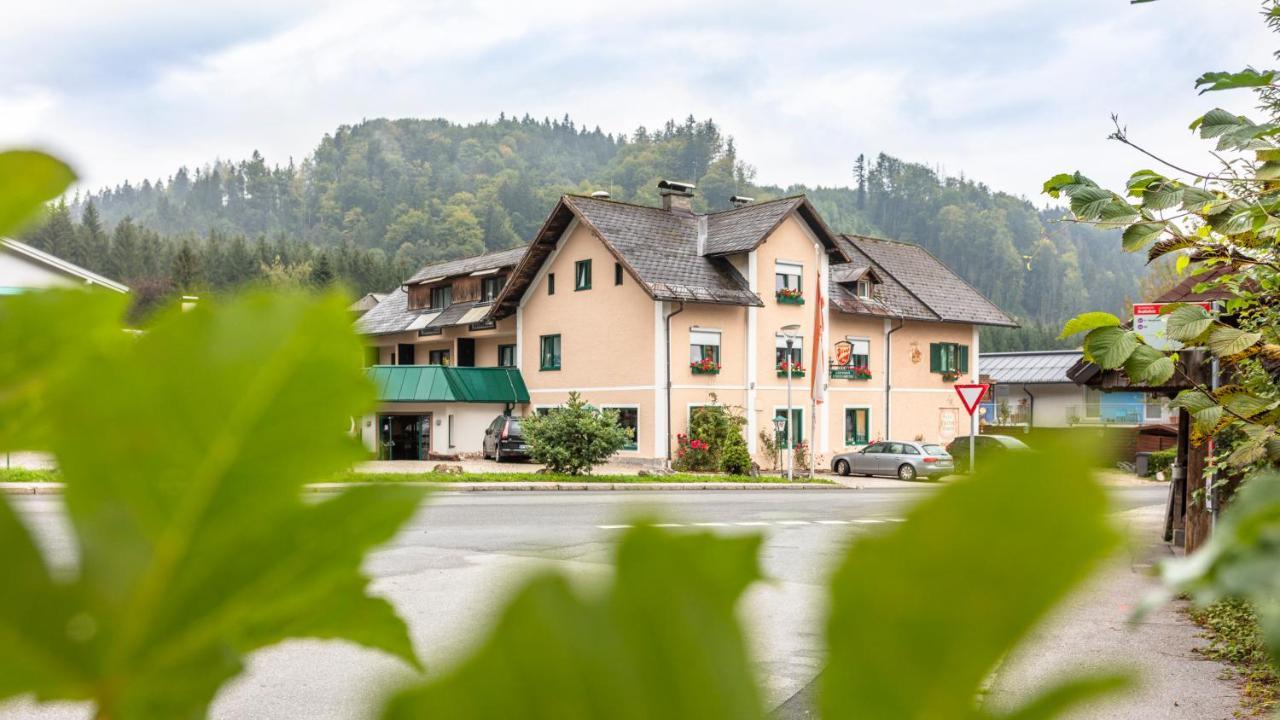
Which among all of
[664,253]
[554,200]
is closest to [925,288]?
[664,253]

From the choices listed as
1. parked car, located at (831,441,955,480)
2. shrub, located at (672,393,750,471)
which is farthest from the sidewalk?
parked car, located at (831,441,955,480)

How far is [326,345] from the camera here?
0.20 metres

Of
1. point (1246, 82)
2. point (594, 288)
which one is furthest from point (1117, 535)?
point (594, 288)

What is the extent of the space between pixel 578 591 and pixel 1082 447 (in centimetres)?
8

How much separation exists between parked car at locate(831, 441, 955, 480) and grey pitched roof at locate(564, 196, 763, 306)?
17.7ft

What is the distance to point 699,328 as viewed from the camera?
94.3 ft

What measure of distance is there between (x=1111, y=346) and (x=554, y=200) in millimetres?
86818

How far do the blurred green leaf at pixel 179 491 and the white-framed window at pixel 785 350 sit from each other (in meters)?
29.5

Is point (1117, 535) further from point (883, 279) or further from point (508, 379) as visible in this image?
point (883, 279)

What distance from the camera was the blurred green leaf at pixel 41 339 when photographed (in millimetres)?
234

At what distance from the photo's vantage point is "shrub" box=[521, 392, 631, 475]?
2411 centimetres

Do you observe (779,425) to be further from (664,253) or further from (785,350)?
(664,253)

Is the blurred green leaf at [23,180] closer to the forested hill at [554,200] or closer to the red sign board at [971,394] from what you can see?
the red sign board at [971,394]

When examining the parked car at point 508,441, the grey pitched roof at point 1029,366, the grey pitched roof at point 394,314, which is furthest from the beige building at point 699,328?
the grey pitched roof at point 1029,366
